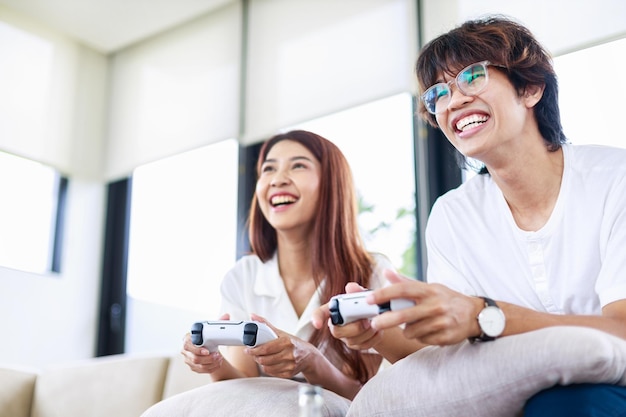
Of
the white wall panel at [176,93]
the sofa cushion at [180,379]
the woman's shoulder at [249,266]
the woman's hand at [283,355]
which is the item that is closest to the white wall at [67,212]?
the white wall panel at [176,93]

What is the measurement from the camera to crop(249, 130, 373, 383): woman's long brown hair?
191 cm

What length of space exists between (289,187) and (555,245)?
94 cm

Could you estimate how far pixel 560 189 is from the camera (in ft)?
4.85

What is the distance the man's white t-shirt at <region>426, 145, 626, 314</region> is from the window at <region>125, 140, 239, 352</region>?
2252mm

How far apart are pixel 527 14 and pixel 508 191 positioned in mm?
1542

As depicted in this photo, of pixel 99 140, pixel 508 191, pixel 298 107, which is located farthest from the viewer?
pixel 99 140

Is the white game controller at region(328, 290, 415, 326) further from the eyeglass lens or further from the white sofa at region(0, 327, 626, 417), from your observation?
the eyeglass lens

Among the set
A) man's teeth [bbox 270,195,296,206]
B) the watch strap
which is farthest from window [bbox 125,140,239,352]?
the watch strap

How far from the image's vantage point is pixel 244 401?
57.7 inches

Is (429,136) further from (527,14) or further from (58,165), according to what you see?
(58,165)

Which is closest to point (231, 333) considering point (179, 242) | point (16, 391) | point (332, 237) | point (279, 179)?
point (332, 237)

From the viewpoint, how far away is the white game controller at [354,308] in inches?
43.9

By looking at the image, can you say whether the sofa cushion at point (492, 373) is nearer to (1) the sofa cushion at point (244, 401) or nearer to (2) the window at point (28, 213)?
(1) the sofa cushion at point (244, 401)

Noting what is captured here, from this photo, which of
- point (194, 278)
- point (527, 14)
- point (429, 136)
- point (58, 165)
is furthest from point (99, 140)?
point (527, 14)
